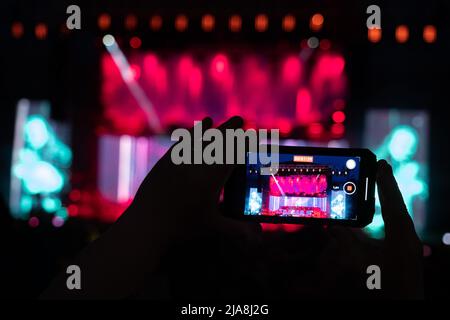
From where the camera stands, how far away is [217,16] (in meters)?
6.55

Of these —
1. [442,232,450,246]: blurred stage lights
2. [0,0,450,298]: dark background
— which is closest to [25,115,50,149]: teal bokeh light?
[0,0,450,298]: dark background

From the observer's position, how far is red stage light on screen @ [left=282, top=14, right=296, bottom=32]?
6.48m

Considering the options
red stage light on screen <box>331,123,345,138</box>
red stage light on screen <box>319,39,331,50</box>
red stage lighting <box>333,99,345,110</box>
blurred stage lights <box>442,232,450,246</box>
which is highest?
red stage light on screen <box>319,39,331,50</box>

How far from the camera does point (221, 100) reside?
7.50 meters

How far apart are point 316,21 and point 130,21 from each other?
2277 mm

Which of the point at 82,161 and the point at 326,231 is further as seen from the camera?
the point at 82,161

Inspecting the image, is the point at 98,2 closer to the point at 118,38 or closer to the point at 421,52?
the point at 118,38

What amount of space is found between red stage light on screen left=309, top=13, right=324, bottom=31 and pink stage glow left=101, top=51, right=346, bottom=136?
0.76m

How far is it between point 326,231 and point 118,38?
6537 mm

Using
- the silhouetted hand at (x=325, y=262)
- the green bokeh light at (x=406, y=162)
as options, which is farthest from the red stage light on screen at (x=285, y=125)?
the silhouetted hand at (x=325, y=262)

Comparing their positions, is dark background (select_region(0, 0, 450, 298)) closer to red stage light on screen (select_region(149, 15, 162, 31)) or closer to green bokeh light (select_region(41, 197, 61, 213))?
red stage light on screen (select_region(149, 15, 162, 31))

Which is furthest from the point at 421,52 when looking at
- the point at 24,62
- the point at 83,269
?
the point at 83,269

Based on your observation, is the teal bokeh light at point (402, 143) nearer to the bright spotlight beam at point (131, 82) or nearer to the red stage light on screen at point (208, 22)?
the red stage light on screen at point (208, 22)

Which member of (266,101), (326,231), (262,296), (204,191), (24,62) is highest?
(24,62)
